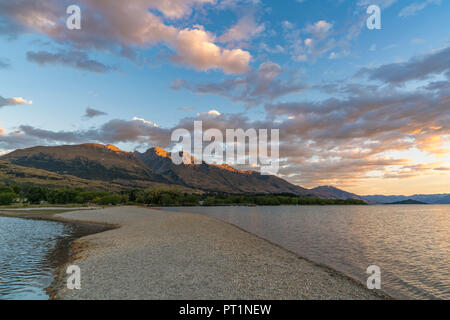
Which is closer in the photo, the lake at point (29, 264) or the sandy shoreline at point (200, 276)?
the sandy shoreline at point (200, 276)

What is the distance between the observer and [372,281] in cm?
2092

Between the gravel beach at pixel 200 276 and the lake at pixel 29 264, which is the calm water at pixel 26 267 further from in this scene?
the gravel beach at pixel 200 276

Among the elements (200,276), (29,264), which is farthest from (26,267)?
(200,276)

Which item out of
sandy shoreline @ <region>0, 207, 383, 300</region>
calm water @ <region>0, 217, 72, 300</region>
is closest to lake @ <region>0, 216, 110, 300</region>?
→ calm water @ <region>0, 217, 72, 300</region>

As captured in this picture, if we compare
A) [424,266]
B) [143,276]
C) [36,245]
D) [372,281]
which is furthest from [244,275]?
[36,245]

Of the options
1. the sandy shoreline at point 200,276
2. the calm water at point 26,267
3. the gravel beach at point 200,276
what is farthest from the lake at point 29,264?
the gravel beach at point 200,276

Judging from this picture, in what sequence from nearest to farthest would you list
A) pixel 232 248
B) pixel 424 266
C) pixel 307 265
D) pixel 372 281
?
1. pixel 372 281
2. pixel 307 265
3. pixel 424 266
4. pixel 232 248

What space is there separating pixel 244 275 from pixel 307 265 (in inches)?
328

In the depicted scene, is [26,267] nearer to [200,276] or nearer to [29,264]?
[29,264]

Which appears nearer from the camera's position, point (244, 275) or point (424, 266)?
point (244, 275)

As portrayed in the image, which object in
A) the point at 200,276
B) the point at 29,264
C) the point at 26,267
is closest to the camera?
A: the point at 200,276

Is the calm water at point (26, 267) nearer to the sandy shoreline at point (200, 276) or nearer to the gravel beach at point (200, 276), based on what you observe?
the sandy shoreline at point (200, 276)
